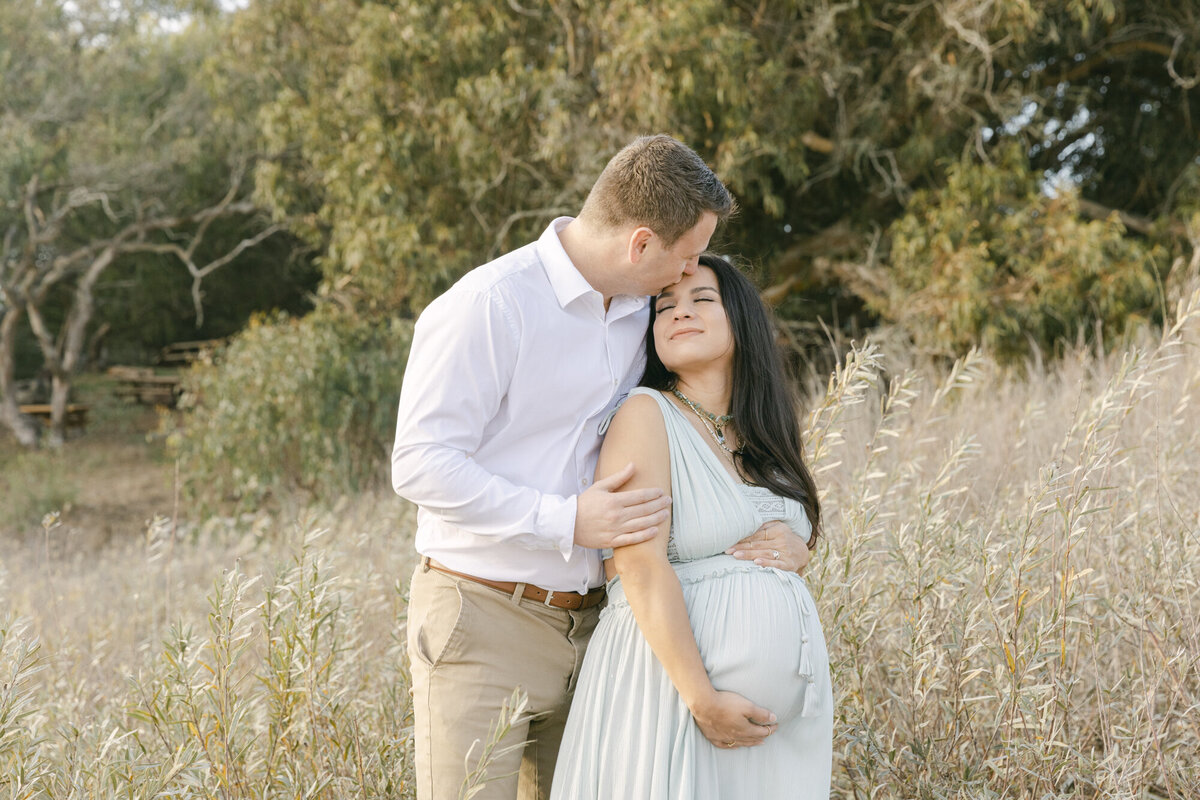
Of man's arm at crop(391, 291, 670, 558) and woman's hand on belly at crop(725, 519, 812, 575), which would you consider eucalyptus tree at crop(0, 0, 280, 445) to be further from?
woman's hand on belly at crop(725, 519, 812, 575)

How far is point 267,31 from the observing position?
1073cm

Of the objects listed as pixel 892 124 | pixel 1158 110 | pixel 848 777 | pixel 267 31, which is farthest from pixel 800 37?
pixel 848 777

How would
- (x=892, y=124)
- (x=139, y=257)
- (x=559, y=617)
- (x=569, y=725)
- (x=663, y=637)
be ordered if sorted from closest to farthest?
(x=663, y=637) → (x=569, y=725) → (x=559, y=617) → (x=892, y=124) → (x=139, y=257)

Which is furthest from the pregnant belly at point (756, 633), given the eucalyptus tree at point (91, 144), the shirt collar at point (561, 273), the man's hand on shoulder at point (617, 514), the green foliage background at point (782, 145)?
the eucalyptus tree at point (91, 144)

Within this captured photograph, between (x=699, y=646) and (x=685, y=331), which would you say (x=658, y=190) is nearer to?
(x=685, y=331)

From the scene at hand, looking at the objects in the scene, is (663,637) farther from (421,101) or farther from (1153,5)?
(1153,5)

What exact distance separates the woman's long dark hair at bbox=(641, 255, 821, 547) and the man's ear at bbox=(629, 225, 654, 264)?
249 millimetres

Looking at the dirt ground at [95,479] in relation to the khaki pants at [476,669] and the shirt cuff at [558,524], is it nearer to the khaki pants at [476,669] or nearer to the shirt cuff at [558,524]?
the khaki pants at [476,669]

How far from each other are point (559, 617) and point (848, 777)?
109 centimetres

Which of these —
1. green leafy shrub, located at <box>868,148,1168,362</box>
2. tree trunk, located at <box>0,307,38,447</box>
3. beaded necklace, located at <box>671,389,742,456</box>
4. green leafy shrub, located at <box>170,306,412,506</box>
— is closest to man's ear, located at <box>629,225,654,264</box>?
beaded necklace, located at <box>671,389,742,456</box>

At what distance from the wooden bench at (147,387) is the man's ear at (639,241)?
19.0 meters

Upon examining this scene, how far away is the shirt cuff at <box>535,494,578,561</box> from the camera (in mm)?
2062

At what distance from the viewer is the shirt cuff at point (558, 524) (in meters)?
2.06

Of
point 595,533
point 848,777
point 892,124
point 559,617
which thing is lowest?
point 848,777
